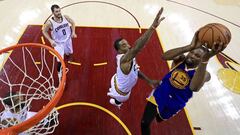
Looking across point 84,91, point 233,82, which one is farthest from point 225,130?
point 84,91

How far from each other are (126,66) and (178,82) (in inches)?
23.4

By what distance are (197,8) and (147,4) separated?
144cm

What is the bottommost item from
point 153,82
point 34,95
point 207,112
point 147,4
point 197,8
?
point 207,112

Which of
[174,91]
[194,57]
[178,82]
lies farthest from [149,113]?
[194,57]

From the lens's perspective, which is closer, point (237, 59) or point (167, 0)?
point (237, 59)

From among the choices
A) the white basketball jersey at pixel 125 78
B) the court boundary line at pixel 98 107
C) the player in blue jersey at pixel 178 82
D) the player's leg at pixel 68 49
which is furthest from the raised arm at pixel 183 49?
the player's leg at pixel 68 49

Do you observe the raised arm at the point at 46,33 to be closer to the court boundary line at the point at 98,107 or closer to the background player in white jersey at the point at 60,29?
the background player in white jersey at the point at 60,29

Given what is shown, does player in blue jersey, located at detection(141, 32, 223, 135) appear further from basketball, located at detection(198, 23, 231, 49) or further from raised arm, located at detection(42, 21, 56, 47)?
raised arm, located at detection(42, 21, 56, 47)

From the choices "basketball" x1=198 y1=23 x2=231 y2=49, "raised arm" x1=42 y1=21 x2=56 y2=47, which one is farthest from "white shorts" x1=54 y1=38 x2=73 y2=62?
"basketball" x1=198 y1=23 x2=231 y2=49

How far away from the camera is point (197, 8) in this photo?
683 centimetres

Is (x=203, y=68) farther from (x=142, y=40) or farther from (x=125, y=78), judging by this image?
(x=125, y=78)

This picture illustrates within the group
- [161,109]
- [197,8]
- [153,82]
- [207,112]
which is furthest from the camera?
[197,8]

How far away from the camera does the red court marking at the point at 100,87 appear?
352 cm

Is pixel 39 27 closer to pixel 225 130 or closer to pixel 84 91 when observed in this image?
→ pixel 84 91
